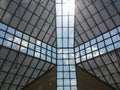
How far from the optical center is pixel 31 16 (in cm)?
2739

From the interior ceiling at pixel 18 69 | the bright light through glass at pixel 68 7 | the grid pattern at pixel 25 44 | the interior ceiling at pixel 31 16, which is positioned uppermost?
the bright light through glass at pixel 68 7

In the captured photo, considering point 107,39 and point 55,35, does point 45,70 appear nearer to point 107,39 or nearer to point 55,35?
point 55,35

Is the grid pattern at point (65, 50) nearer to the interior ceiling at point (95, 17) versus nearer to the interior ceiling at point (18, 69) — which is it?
the interior ceiling at point (95, 17)

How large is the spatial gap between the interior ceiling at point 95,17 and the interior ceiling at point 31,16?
4.57 meters

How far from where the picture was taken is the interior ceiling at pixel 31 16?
2494cm

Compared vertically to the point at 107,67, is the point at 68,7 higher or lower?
higher

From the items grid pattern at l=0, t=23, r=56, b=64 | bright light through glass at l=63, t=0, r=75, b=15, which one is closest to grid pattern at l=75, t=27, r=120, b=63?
grid pattern at l=0, t=23, r=56, b=64

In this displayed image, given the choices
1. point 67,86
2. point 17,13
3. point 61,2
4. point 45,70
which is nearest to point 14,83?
point 45,70

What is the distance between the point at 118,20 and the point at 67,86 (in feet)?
47.5

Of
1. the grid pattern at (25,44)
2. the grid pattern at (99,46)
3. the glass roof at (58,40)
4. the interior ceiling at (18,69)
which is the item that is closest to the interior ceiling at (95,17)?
the glass roof at (58,40)

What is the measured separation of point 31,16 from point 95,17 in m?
10.0

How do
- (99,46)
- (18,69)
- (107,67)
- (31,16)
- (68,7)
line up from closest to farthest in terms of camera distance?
1. (31,16)
2. (18,69)
3. (107,67)
4. (99,46)
5. (68,7)

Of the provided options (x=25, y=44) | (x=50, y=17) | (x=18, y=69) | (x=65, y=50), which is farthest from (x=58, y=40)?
(x=18, y=69)

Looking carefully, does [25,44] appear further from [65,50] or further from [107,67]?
[107,67]
